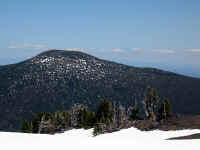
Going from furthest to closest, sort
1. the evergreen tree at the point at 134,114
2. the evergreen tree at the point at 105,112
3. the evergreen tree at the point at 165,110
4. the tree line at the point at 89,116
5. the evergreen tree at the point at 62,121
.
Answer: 1. the evergreen tree at the point at 134,114
2. the evergreen tree at the point at 62,121
3. the evergreen tree at the point at 165,110
4. the evergreen tree at the point at 105,112
5. the tree line at the point at 89,116

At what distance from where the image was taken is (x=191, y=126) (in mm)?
45406

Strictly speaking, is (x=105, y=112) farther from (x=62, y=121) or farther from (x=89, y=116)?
(x=62, y=121)

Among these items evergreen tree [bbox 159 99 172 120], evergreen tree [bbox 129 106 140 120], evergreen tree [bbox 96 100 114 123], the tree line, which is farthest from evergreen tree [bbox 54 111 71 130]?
evergreen tree [bbox 159 99 172 120]

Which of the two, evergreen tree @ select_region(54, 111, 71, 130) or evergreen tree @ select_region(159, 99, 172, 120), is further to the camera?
evergreen tree @ select_region(54, 111, 71, 130)

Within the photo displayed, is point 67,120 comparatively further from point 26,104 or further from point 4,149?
point 26,104

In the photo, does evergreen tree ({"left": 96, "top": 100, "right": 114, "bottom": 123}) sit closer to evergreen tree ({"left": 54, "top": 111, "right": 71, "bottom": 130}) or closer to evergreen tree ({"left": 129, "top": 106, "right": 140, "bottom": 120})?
evergreen tree ({"left": 129, "top": 106, "right": 140, "bottom": 120})

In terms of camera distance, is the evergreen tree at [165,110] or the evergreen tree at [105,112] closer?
the evergreen tree at [105,112]

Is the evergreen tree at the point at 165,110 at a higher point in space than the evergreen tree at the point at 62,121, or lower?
higher

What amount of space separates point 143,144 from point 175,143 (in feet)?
5.36

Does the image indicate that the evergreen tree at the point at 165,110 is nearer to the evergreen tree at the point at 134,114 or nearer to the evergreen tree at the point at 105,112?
the evergreen tree at the point at 134,114

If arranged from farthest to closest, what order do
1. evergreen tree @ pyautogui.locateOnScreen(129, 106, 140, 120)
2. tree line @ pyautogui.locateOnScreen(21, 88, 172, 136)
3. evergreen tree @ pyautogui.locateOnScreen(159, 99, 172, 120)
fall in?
1. evergreen tree @ pyautogui.locateOnScreen(129, 106, 140, 120)
2. evergreen tree @ pyautogui.locateOnScreen(159, 99, 172, 120)
3. tree line @ pyautogui.locateOnScreen(21, 88, 172, 136)

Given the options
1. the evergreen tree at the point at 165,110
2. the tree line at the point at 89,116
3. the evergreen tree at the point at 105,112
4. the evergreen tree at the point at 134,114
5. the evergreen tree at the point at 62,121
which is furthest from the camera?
the evergreen tree at the point at 134,114

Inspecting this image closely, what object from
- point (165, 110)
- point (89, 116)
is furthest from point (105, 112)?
point (165, 110)

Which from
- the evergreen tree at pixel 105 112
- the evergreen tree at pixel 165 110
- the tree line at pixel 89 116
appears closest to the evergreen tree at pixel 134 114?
the tree line at pixel 89 116
